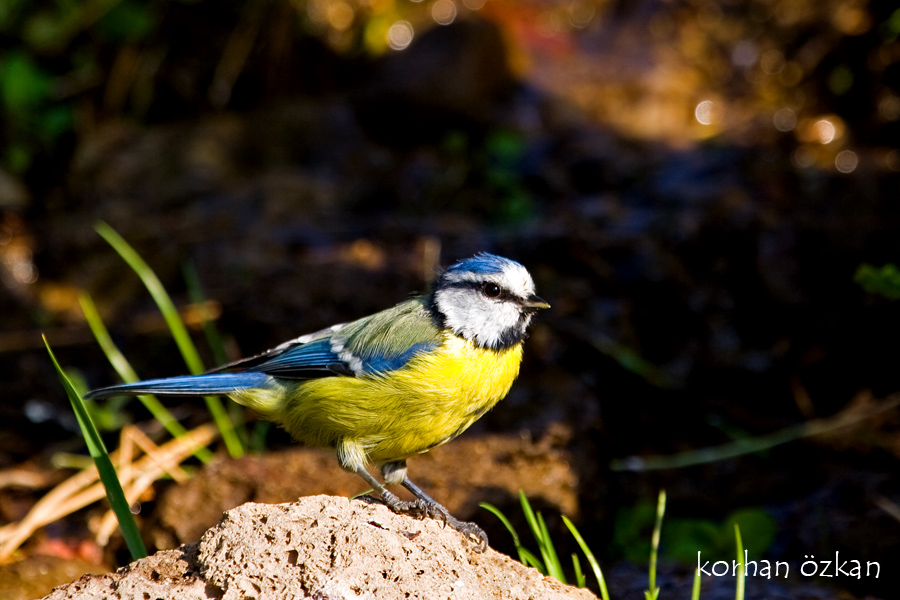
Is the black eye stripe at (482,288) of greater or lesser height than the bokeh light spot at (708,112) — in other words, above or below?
below

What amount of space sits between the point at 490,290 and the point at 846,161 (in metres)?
4.34

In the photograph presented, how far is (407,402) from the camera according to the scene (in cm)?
307

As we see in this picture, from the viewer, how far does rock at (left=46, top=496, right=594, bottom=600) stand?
2248mm

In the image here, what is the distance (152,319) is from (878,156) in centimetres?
553

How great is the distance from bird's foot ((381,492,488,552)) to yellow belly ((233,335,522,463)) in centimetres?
20

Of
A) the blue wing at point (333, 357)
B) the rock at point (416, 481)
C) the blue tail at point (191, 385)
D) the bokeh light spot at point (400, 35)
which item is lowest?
the rock at point (416, 481)

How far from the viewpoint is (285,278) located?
5414mm

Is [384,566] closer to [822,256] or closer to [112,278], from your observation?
[822,256]

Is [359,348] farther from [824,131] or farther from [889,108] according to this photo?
[889,108]

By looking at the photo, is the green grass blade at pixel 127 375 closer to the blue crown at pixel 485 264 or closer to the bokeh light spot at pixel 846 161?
the blue crown at pixel 485 264

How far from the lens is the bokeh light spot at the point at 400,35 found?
7.52m

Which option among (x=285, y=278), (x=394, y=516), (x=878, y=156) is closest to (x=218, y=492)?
(x=394, y=516)

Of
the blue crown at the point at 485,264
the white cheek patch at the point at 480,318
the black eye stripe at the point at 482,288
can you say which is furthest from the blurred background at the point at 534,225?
the blue crown at the point at 485,264

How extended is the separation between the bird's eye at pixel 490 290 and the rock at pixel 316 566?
1.09 m
